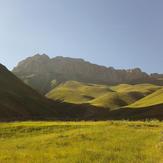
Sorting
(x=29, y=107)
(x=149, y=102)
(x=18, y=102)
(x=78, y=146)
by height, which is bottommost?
(x=78, y=146)

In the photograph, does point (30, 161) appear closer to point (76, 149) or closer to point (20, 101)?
point (76, 149)

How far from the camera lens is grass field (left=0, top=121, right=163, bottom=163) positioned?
2039 cm

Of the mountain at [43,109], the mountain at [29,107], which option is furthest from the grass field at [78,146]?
the mountain at [29,107]

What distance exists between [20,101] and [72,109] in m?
39.3

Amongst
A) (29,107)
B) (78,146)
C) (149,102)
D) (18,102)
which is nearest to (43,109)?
(29,107)

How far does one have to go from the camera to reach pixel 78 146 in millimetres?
24984

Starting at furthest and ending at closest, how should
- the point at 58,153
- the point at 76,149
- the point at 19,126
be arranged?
the point at 19,126 < the point at 76,149 < the point at 58,153

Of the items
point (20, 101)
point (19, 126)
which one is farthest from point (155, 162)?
point (20, 101)

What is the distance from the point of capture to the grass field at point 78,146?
20391 mm

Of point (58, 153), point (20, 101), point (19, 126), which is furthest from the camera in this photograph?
point (20, 101)

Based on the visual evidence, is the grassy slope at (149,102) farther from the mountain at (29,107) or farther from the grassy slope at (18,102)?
the grassy slope at (18,102)

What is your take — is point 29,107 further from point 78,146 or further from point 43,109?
point 78,146

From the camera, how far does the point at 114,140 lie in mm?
27750

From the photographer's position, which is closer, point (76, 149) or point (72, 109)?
point (76, 149)
